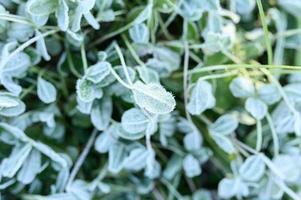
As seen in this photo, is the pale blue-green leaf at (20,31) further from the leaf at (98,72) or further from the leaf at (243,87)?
the leaf at (243,87)

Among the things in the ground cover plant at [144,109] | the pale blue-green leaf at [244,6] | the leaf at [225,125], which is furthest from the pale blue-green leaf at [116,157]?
the pale blue-green leaf at [244,6]

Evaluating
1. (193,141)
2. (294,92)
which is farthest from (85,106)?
(294,92)

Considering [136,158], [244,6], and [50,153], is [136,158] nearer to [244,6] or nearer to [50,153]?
[50,153]

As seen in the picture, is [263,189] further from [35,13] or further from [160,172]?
[35,13]

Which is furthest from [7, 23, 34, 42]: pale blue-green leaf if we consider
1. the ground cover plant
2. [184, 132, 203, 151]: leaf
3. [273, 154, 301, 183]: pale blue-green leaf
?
[273, 154, 301, 183]: pale blue-green leaf

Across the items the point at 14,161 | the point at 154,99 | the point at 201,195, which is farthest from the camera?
the point at 201,195

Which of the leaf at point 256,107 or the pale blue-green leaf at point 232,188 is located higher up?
the leaf at point 256,107

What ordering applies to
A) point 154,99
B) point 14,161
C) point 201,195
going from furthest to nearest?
point 201,195 < point 14,161 < point 154,99
